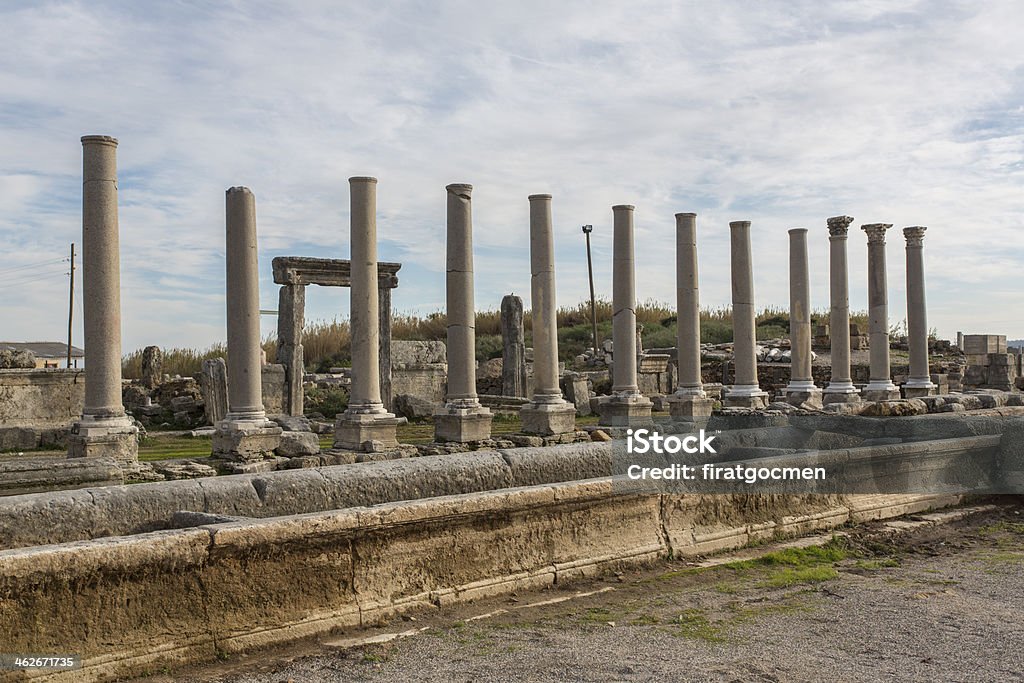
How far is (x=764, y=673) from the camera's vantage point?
3.89 m

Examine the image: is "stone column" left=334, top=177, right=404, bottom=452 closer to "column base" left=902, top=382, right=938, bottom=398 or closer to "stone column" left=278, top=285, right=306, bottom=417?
"stone column" left=278, top=285, right=306, bottom=417

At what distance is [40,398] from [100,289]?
6.29 metres

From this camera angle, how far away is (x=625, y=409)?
16.8 m

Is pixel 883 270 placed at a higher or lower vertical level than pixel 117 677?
higher

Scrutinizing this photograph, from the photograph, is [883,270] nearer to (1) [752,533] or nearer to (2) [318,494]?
(1) [752,533]

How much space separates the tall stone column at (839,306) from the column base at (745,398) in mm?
2501

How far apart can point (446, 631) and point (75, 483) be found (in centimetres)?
548

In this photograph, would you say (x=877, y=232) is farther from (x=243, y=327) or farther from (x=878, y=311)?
(x=243, y=327)

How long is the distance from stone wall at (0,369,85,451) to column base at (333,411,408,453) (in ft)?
16.8

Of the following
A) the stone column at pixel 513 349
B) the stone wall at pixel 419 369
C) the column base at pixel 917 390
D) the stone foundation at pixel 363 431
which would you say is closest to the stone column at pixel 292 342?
the stone wall at pixel 419 369

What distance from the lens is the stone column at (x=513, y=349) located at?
2220cm

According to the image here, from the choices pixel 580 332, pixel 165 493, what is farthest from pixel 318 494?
pixel 580 332

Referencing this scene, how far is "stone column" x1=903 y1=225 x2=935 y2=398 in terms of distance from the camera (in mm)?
21750

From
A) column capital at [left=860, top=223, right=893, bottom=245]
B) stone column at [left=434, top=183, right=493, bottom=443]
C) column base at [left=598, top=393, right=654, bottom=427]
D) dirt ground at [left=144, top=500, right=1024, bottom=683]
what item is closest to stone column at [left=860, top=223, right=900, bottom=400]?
column capital at [left=860, top=223, right=893, bottom=245]
